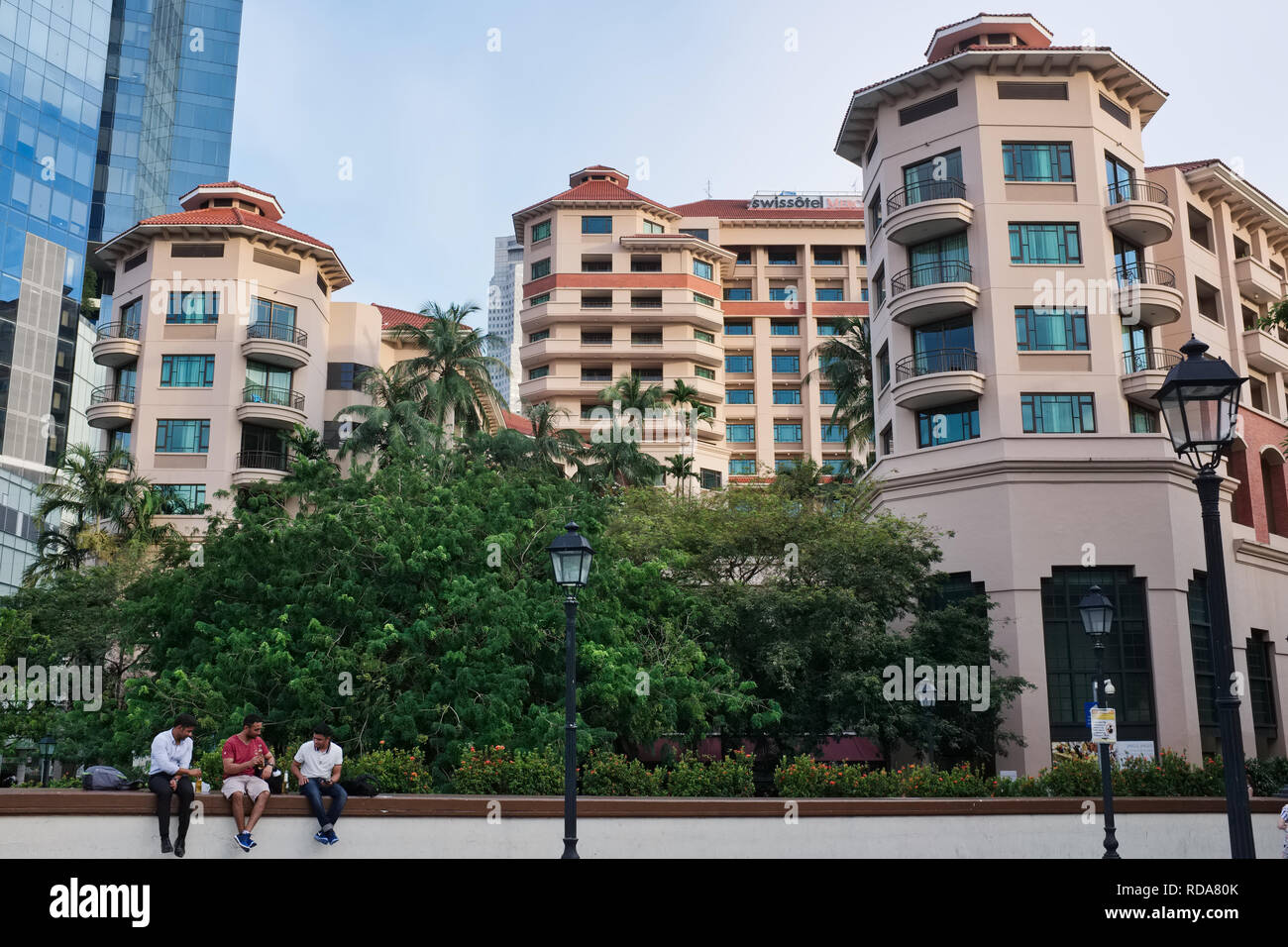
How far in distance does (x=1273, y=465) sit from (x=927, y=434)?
17.6 metres

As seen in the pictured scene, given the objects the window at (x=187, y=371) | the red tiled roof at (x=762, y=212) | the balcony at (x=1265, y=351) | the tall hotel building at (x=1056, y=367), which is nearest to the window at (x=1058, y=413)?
the tall hotel building at (x=1056, y=367)

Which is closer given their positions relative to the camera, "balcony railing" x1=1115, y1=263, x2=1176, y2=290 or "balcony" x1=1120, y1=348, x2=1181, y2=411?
"balcony" x1=1120, y1=348, x2=1181, y2=411

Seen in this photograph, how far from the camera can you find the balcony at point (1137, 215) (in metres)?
37.9

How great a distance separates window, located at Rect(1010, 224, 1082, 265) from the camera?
38.0 m

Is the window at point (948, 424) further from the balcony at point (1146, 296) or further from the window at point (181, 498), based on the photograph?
the window at point (181, 498)

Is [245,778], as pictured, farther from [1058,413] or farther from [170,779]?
[1058,413]

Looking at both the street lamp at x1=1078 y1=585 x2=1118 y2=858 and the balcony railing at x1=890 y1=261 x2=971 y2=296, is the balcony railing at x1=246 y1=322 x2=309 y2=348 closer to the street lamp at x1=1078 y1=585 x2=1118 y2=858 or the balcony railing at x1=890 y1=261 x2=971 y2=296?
the balcony railing at x1=890 y1=261 x2=971 y2=296

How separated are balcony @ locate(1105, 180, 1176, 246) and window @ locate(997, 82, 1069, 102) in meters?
3.60

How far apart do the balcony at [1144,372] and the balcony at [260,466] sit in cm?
3348

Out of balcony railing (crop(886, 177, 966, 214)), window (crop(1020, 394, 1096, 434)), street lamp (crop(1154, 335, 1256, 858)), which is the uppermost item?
balcony railing (crop(886, 177, 966, 214))

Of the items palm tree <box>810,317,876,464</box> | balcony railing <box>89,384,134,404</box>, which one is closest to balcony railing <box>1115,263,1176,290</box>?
palm tree <box>810,317,876,464</box>

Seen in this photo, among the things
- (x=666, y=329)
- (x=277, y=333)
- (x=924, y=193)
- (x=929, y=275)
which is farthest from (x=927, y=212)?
(x=666, y=329)

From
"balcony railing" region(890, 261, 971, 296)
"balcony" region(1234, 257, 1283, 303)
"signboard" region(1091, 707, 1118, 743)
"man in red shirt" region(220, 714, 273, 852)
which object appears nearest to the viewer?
"man in red shirt" region(220, 714, 273, 852)

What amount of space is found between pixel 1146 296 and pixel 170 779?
33.7m
